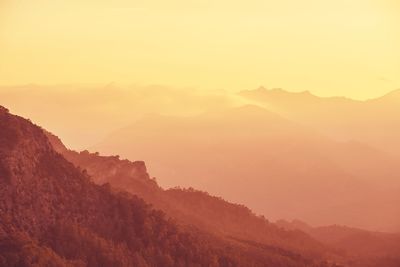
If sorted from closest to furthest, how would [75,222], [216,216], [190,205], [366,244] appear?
[75,222], [216,216], [190,205], [366,244]

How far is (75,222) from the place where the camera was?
89562 millimetres

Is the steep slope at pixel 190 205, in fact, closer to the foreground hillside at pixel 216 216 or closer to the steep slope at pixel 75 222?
the foreground hillside at pixel 216 216

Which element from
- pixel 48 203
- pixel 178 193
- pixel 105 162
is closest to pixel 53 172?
pixel 48 203

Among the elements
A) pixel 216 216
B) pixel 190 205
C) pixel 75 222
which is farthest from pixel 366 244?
pixel 75 222

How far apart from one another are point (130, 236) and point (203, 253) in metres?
11.2

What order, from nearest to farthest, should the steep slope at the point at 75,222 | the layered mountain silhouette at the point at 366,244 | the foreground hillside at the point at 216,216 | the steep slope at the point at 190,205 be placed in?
the steep slope at the point at 75,222
the foreground hillside at the point at 216,216
the layered mountain silhouette at the point at 366,244
the steep slope at the point at 190,205

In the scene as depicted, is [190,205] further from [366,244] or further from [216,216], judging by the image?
[366,244]

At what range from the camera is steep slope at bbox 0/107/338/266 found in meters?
83.9

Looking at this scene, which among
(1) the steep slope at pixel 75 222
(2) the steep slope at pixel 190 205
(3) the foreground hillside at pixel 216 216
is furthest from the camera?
(2) the steep slope at pixel 190 205

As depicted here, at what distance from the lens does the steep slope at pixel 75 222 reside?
83.9 m

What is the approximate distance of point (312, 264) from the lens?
109188 millimetres

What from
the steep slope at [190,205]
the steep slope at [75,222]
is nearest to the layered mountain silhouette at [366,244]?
the steep slope at [190,205]

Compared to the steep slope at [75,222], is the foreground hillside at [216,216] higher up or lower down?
higher up

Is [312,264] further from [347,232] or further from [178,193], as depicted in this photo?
[347,232]
